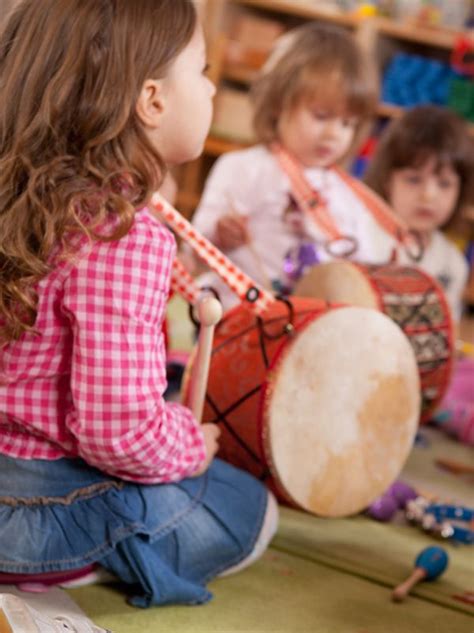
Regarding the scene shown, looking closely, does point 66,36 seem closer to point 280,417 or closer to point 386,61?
point 280,417

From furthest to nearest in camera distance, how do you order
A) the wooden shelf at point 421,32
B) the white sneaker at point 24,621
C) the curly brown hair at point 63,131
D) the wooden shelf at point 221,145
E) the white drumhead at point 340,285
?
the wooden shelf at point 221,145
the wooden shelf at point 421,32
the white drumhead at point 340,285
the curly brown hair at point 63,131
the white sneaker at point 24,621

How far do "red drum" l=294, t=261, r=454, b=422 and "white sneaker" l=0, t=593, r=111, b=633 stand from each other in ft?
3.53

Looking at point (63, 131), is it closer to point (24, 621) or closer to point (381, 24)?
point (24, 621)

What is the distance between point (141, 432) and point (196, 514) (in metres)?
0.24

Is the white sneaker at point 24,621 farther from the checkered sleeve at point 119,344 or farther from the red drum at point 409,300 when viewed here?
the red drum at point 409,300

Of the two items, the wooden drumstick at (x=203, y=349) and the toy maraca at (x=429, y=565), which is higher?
the wooden drumstick at (x=203, y=349)

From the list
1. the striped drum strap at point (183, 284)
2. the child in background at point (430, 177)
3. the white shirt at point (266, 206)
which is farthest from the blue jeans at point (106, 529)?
the child in background at point (430, 177)

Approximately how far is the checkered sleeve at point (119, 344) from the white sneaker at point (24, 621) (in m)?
0.26

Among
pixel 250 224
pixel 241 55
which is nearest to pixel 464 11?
pixel 241 55

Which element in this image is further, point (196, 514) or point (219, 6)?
point (219, 6)

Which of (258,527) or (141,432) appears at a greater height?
(141,432)

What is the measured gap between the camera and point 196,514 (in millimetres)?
1616

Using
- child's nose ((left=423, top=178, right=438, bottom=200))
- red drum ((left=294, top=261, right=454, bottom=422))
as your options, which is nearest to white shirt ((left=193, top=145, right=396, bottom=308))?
child's nose ((left=423, top=178, right=438, bottom=200))

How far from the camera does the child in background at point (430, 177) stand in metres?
3.09
